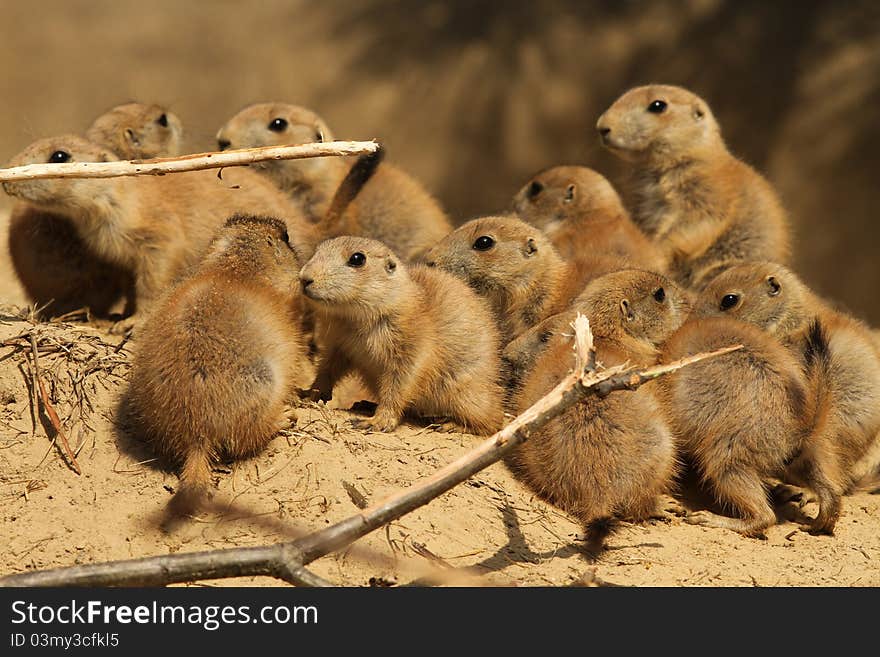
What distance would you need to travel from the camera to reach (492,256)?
7289mm

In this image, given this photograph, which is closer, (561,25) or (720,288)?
(720,288)

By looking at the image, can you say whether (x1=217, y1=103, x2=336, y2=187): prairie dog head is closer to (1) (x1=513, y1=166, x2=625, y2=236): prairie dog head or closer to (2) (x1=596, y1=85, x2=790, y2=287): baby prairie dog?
(1) (x1=513, y1=166, x2=625, y2=236): prairie dog head

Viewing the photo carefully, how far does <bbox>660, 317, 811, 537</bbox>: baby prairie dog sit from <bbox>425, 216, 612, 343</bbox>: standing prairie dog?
135 cm

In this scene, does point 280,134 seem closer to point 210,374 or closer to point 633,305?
point 633,305

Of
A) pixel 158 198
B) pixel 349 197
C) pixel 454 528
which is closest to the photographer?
pixel 454 528

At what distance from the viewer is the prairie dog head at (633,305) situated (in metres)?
6.45

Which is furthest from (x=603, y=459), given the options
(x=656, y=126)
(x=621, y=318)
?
(x=656, y=126)

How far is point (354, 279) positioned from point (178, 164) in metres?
1.19

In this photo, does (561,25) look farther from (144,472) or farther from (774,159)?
(144,472)

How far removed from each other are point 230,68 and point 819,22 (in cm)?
669

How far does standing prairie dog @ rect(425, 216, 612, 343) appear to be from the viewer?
728cm

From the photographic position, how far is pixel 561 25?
12695 millimetres

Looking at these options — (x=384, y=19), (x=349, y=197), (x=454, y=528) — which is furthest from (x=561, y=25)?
(x=454, y=528)

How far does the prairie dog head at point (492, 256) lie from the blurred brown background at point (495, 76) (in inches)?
196
